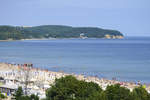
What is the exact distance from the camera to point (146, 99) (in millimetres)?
19469

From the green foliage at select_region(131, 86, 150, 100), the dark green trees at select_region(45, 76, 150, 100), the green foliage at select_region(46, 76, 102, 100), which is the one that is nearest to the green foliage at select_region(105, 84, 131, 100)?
the dark green trees at select_region(45, 76, 150, 100)

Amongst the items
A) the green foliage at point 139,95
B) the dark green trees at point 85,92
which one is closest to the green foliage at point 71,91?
the dark green trees at point 85,92

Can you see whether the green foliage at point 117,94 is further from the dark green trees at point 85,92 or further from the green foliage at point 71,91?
the green foliage at point 71,91

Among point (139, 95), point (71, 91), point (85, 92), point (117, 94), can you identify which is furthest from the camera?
point (71, 91)

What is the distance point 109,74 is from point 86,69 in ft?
19.7

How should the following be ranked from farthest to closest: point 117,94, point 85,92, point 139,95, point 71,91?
point 71,91 → point 85,92 → point 139,95 → point 117,94

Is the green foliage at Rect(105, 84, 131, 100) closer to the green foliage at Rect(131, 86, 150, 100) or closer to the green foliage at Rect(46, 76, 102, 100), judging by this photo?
the green foliage at Rect(131, 86, 150, 100)

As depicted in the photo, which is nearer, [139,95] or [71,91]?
[139,95]

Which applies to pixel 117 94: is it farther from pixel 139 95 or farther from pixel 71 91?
pixel 71 91

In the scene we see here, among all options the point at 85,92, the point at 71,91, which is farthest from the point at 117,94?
the point at 71,91

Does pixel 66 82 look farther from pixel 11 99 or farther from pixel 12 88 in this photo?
pixel 12 88

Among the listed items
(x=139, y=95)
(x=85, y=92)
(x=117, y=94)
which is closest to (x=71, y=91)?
(x=85, y=92)

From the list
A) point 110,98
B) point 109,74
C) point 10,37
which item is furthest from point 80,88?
point 10,37

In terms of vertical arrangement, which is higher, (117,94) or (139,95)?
(117,94)
